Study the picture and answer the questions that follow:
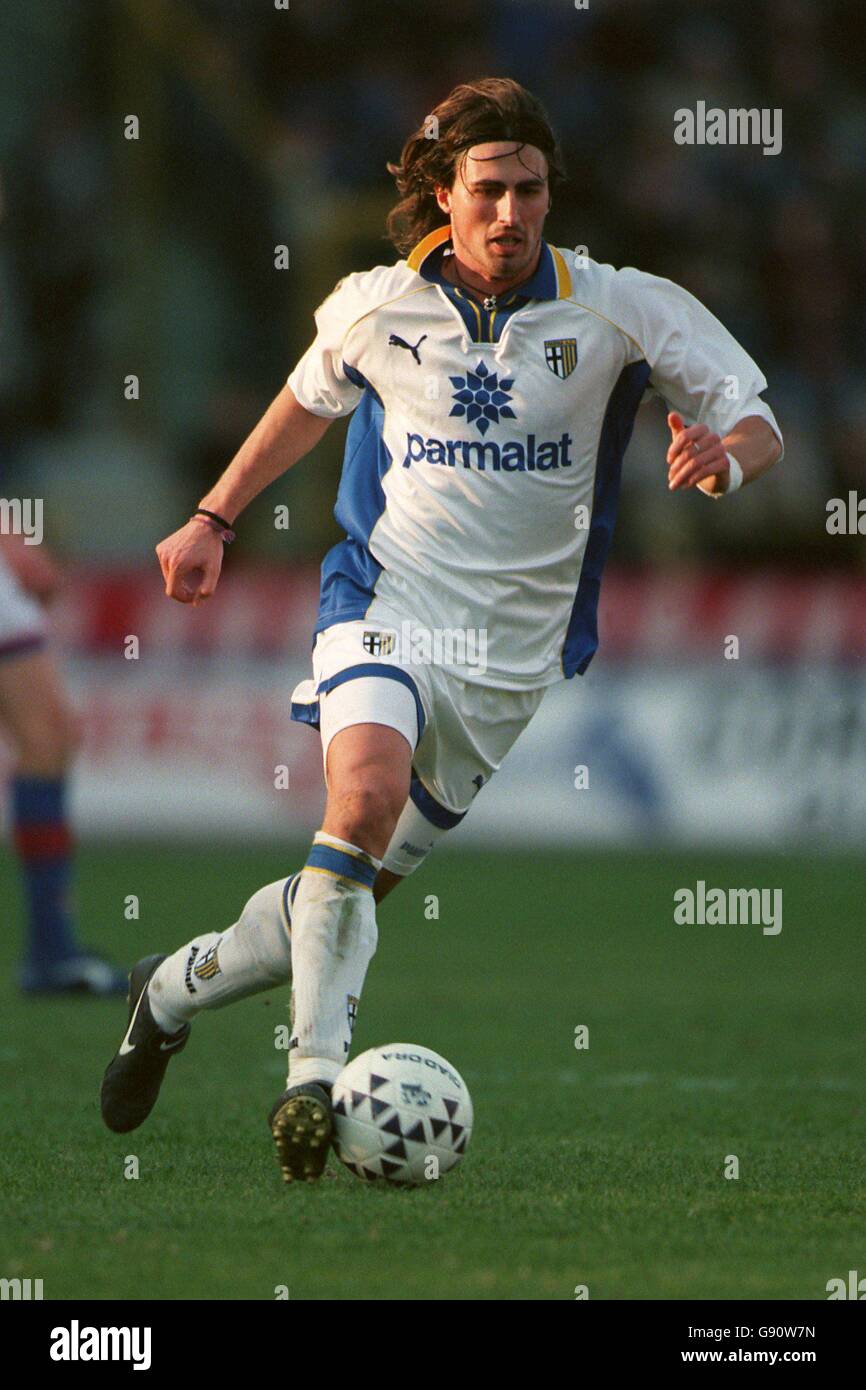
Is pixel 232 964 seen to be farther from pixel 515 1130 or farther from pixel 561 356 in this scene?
pixel 561 356

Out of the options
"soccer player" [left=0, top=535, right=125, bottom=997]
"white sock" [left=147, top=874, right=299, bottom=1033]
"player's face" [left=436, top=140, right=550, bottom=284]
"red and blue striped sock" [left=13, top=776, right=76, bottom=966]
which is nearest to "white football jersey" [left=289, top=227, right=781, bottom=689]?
"player's face" [left=436, top=140, right=550, bottom=284]

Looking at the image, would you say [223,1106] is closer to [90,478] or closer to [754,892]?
[754,892]

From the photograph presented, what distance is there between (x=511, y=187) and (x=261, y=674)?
386 inches

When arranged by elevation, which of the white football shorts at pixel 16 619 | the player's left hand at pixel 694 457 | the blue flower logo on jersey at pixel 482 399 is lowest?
the player's left hand at pixel 694 457

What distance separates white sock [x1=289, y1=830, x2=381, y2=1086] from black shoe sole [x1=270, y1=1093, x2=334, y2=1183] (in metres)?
0.11

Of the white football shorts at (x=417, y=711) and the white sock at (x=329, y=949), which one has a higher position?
the white football shorts at (x=417, y=711)

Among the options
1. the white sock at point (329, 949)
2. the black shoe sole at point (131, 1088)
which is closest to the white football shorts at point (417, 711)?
the white sock at point (329, 949)

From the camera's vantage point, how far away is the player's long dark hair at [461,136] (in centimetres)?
494

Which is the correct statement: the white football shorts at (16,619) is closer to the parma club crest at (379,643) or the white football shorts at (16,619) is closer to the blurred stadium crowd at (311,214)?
the parma club crest at (379,643)

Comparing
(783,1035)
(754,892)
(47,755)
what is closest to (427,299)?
(783,1035)

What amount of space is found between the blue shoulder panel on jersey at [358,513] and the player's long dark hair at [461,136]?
1.50ft

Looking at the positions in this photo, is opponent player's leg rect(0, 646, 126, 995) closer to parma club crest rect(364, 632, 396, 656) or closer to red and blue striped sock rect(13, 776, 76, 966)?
red and blue striped sock rect(13, 776, 76, 966)

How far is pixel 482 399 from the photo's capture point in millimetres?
4965

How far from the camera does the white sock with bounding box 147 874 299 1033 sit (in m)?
4.88
